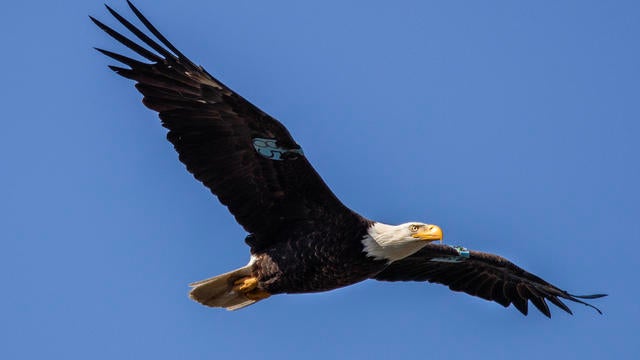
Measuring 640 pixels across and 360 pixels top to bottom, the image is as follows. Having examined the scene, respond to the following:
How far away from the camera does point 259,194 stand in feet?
44.2

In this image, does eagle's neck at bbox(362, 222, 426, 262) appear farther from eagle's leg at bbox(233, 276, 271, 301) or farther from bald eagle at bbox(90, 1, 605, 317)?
eagle's leg at bbox(233, 276, 271, 301)

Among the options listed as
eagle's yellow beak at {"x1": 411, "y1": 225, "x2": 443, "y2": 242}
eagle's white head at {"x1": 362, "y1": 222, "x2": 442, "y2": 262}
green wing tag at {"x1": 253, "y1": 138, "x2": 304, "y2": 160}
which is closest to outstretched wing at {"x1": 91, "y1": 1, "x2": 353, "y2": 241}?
green wing tag at {"x1": 253, "y1": 138, "x2": 304, "y2": 160}

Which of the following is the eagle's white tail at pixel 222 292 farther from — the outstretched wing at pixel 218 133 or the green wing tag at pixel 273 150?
the green wing tag at pixel 273 150

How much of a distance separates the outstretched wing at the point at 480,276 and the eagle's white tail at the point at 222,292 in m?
1.94

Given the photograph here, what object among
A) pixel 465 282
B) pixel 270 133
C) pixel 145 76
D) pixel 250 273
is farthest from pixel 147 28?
pixel 465 282

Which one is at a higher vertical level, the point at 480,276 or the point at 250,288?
the point at 480,276

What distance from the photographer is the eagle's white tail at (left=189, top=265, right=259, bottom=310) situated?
45.2 feet

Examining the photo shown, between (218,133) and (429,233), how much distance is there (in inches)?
93.2

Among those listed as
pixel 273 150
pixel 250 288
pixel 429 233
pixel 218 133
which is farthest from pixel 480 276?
pixel 218 133

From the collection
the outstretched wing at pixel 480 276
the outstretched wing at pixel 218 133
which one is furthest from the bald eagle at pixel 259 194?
the outstretched wing at pixel 480 276

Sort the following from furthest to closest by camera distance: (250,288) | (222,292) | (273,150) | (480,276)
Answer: (480,276)
(222,292)
(250,288)
(273,150)

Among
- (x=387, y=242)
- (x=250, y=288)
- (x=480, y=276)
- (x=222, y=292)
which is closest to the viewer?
(x=387, y=242)

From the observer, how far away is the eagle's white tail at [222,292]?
1378 cm

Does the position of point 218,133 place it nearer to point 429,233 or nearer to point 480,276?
point 429,233
